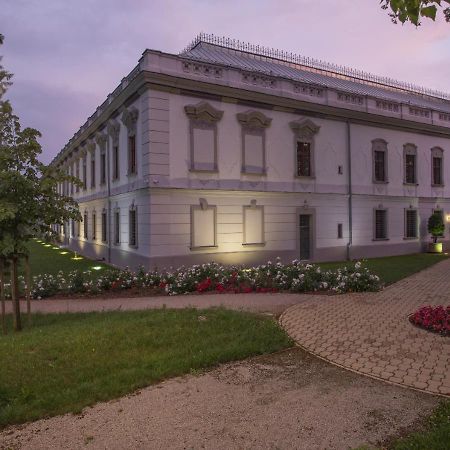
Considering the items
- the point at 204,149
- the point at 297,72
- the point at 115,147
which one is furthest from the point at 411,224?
the point at 115,147

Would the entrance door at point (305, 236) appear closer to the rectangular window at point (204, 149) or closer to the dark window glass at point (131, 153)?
the rectangular window at point (204, 149)

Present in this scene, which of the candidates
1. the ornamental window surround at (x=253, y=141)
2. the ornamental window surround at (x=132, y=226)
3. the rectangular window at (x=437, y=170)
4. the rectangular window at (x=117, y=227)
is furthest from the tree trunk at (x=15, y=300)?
the rectangular window at (x=437, y=170)

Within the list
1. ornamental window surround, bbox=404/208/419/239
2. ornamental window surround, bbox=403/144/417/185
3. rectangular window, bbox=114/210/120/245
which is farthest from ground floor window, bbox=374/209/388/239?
rectangular window, bbox=114/210/120/245

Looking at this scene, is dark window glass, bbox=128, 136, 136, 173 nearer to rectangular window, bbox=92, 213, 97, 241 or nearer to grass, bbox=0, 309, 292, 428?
rectangular window, bbox=92, 213, 97, 241

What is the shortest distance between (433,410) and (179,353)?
3.53 metres

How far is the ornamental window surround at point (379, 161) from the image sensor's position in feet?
77.3

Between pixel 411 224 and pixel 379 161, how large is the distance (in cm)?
502

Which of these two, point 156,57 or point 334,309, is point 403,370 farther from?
point 156,57

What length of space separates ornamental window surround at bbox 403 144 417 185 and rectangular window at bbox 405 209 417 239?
1.89 meters

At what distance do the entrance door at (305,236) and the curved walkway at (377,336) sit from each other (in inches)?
357

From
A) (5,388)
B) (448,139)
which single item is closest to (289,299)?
(5,388)

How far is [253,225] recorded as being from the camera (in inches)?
751

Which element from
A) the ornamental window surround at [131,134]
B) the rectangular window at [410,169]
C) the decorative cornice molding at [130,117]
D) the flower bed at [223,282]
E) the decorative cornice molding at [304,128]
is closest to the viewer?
the flower bed at [223,282]

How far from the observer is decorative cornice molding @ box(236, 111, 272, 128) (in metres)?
18.6
